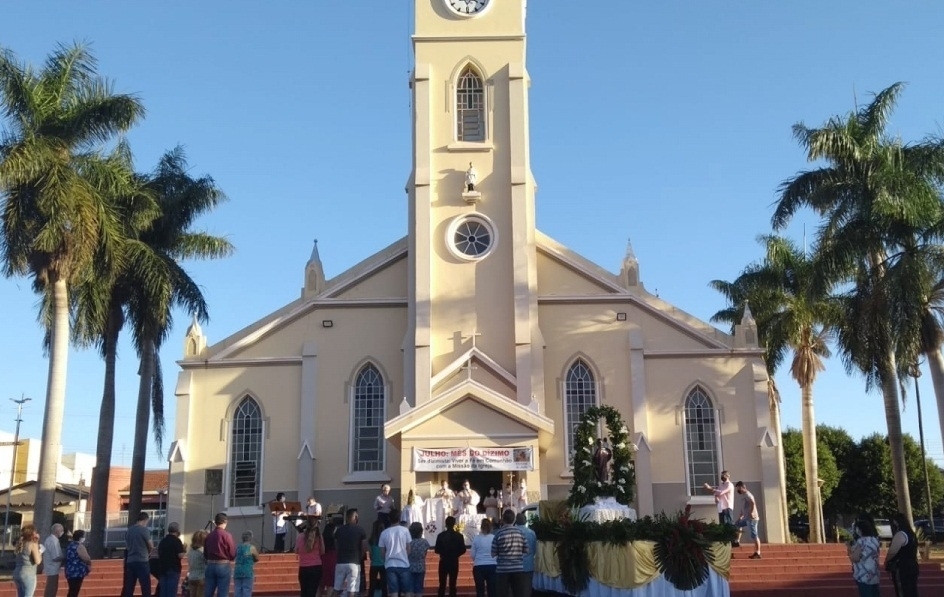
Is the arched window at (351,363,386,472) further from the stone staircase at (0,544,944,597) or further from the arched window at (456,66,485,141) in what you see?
the arched window at (456,66,485,141)

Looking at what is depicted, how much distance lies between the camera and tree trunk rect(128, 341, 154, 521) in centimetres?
3127

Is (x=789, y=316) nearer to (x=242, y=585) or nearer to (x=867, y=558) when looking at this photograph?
(x=867, y=558)

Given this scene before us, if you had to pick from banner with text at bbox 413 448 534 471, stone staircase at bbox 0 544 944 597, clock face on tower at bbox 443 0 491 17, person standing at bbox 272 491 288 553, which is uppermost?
clock face on tower at bbox 443 0 491 17

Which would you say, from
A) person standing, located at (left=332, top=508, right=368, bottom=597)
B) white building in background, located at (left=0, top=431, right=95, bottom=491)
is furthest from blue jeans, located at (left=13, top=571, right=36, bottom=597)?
white building in background, located at (left=0, top=431, right=95, bottom=491)

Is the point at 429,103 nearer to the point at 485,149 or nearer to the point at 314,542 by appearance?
the point at 485,149

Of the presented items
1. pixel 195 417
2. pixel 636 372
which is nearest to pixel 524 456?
pixel 636 372

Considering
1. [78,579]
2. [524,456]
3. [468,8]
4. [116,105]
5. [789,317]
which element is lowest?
[78,579]

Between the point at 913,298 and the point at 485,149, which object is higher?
the point at 485,149

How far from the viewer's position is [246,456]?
30828mm

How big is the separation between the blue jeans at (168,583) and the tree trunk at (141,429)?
15.5 metres

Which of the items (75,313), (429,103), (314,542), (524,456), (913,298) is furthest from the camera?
(429,103)

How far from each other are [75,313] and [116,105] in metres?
6.33

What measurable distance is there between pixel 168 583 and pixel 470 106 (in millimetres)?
19861

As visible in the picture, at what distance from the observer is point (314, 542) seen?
52.9ft
